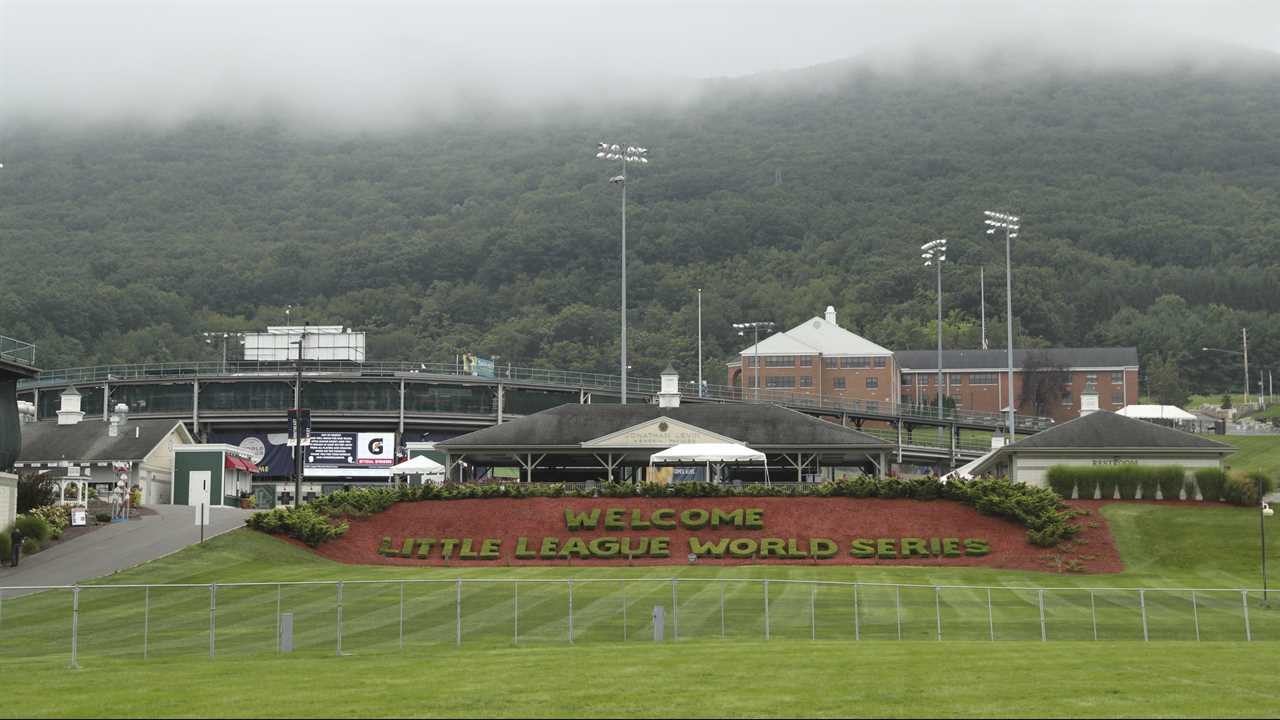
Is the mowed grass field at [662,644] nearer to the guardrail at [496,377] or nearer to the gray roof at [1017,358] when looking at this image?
the guardrail at [496,377]

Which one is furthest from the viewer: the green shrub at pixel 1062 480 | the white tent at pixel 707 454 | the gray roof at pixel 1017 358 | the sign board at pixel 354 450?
the gray roof at pixel 1017 358

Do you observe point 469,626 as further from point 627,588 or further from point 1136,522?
point 1136,522

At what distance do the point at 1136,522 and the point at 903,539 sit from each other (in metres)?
9.52

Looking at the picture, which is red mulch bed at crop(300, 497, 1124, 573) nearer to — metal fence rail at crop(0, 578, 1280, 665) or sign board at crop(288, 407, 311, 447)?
metal fence rail at crop(0, 578, 1280, 665)

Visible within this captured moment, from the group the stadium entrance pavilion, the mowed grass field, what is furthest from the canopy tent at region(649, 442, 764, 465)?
the mowed grass field

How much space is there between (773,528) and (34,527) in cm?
2732

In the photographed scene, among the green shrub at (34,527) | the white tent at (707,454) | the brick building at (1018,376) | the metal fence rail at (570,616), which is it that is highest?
the brick building at (1018,376)

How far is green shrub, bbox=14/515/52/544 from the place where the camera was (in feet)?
174

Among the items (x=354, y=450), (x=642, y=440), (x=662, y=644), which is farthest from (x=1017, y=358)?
(x=662, y=644)

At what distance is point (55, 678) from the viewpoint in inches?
1038

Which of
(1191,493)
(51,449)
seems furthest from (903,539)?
(51,449)

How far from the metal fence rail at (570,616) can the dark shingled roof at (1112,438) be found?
17721 mm

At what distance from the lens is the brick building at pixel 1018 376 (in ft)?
518

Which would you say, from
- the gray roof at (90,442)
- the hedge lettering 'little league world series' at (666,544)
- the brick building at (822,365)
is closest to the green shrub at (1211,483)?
the hedge lettering 'little league world series' at (666,544)
